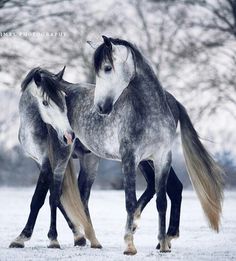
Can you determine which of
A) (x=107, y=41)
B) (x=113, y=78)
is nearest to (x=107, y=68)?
(x=113, y=78)

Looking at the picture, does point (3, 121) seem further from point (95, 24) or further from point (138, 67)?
point (138, 67)

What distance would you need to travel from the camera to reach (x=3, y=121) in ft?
85.3

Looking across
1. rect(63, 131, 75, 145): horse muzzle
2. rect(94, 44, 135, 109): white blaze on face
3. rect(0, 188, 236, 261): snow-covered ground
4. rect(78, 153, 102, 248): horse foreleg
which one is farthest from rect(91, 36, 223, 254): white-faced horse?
rect(78, 153, 102, 248): horse foreleg

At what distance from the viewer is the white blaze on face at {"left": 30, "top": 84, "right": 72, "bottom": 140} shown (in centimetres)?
740

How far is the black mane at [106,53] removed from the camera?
6758 mm

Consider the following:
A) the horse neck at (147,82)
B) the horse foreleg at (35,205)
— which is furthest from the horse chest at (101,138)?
the horse foreleg at (35,205)

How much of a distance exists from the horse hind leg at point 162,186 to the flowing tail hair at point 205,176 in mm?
605

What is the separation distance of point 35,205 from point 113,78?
2011mm

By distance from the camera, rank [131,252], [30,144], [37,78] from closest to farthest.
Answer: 1. [131,252]
2. [37,78]
3. [30,144]

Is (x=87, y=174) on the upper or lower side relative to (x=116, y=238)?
upper

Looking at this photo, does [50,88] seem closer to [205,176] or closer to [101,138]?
[101,138]

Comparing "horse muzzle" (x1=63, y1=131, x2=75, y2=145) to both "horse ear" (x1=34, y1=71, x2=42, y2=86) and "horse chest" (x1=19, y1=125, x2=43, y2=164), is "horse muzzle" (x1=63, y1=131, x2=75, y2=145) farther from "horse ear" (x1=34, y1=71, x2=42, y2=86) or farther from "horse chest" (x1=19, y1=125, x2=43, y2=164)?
"horse ear" (x1=34, y1=71, x2=42, y2=86)

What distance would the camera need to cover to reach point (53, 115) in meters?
7.47

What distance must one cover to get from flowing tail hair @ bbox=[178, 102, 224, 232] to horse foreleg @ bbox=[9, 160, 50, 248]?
1712mm
